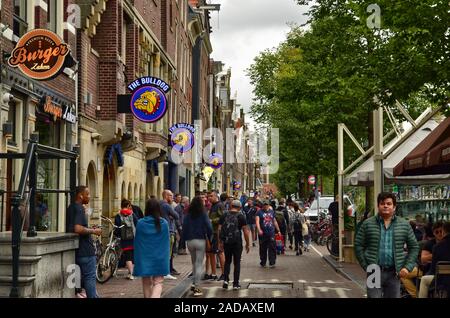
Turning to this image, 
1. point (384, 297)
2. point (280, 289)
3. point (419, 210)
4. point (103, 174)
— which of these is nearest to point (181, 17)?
point (103, 174)

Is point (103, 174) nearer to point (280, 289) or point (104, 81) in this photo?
point (104, 81)

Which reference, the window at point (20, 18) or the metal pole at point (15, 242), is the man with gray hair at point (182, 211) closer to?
the window at point (20, 18)

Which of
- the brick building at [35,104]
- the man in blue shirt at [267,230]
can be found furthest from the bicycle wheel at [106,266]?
the man in blue shirt at [267,230]

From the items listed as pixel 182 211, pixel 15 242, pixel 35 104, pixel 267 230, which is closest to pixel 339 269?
pixel 267 230

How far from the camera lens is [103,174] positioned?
24781mm

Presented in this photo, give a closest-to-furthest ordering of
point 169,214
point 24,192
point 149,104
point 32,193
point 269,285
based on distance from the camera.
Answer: point 24,192, point 32,193, point 269,285, point 169,214, point 149,104

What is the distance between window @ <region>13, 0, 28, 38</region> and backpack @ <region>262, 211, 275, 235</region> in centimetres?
844

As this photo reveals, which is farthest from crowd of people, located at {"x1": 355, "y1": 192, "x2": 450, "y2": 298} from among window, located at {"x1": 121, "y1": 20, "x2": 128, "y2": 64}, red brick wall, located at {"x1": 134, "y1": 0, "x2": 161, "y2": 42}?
red brick wall, located at {"x1": 134, "y1": 0, "x2": 161, "y2": 42}

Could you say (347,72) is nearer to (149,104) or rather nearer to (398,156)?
(398,156)

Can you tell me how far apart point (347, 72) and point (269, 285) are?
4.48 meters

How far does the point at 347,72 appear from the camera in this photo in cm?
1711

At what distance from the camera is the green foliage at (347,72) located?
1433 centimetres

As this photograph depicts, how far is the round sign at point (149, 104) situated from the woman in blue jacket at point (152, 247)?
11.4 meters

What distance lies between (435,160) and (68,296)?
18.5ft
